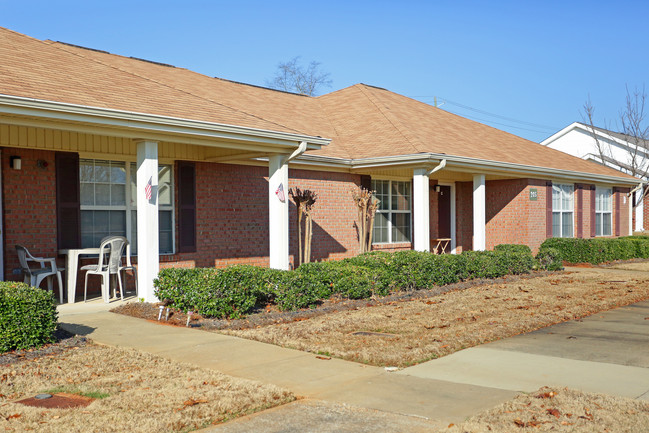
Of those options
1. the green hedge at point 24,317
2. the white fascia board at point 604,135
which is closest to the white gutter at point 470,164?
the green hedge at point 24,317

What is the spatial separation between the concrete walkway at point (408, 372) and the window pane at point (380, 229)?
8.18m

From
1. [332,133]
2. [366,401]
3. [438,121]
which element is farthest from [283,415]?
[438,121]

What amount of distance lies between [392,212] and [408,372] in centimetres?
1127

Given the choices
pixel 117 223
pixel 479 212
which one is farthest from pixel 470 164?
pixel 117 223

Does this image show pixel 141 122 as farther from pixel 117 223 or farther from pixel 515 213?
pixel 515 213

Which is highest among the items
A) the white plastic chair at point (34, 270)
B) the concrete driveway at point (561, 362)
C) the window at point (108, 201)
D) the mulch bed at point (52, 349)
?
the window at point (108, 201)

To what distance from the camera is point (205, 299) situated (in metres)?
8.70

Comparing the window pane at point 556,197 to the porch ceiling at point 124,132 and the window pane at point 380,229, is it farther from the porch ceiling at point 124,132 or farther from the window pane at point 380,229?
the porch ceiling at point 124,132

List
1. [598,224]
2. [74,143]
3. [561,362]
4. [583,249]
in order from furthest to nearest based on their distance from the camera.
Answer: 1. [598,224]
2. [583,249]
3. [74,143]
4. [561,362]

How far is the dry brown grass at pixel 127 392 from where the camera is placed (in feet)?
14.8

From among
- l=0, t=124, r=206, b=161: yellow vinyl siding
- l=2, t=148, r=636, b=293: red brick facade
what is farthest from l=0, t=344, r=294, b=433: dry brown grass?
l=0, t=124, r=206, b=161: yellow vinyl siding

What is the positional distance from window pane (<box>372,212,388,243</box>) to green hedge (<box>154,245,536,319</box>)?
321 cm

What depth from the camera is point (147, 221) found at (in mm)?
9570

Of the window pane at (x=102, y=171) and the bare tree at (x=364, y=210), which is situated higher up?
the window pane at (x=102, y=171)
